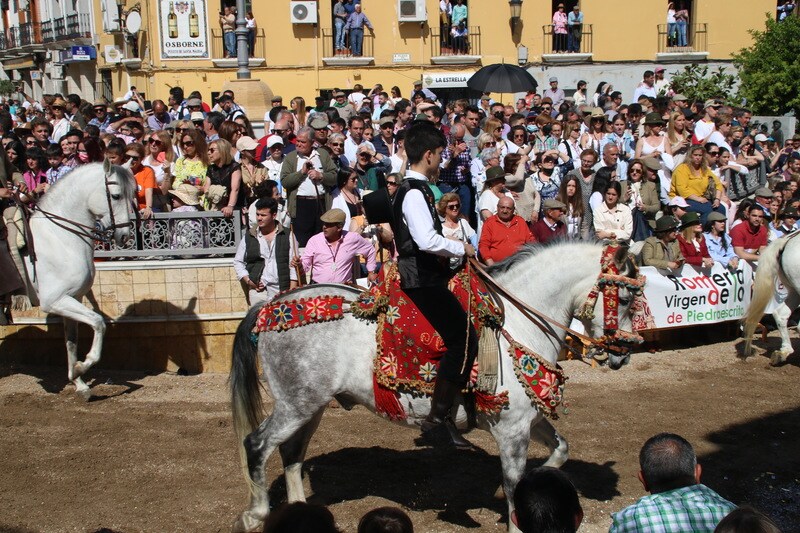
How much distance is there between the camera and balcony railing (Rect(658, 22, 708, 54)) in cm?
3112

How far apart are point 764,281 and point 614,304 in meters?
5.73

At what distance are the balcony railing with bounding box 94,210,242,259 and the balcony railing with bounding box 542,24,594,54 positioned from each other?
2215 cm

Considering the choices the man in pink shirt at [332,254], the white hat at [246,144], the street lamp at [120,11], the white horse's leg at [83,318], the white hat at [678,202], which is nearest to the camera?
the man in pink shirt at [332,254]

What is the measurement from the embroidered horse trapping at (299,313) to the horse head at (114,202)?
154 inches

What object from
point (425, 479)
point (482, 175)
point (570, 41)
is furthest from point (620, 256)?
point (570, 41)

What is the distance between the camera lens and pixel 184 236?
1093cm

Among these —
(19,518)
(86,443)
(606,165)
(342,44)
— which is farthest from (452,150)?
(342,44)

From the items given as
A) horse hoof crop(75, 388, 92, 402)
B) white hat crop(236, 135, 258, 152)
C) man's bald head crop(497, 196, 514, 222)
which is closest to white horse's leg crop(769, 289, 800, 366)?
man's bald head crop(497, 196, 514, 222)

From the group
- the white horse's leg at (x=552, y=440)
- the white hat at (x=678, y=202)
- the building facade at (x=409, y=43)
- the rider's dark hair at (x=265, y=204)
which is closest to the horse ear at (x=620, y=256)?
the white horse's leg at (x=552, y=440)

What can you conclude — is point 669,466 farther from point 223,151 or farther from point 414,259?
point 223,151

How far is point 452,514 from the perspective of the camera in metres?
7.15

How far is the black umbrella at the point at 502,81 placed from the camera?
17312 millimetres

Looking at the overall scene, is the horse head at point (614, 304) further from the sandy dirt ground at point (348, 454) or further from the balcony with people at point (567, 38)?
the balcony with people at point (567, 38)

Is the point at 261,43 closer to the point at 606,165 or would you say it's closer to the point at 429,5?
the point at 429,5
